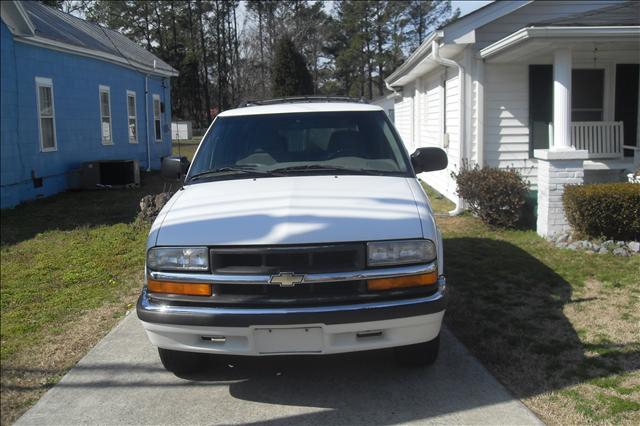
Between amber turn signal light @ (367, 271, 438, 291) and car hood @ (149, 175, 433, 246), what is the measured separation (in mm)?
248

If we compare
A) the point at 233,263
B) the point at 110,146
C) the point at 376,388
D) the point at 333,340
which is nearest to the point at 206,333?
the point at 233,263

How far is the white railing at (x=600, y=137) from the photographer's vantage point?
11008mm

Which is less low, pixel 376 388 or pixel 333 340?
pixel 333 340

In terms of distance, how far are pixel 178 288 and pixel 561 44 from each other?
23.5 ft

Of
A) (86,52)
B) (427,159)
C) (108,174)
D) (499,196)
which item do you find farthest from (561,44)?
(86,52)

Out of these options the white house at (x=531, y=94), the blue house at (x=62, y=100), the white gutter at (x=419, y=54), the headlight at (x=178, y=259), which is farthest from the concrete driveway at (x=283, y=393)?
the blue house at (x=62, y=100)

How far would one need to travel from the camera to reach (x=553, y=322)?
5.41 meters

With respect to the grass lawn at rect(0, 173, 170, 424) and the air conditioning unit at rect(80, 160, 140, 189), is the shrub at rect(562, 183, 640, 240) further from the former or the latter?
the air conditioning unit at rect(80, 160, 140, 189)

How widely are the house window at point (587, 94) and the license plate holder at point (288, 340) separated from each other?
932cm

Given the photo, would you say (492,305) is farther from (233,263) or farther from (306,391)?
(233,263)

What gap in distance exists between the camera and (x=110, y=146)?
18250 mm

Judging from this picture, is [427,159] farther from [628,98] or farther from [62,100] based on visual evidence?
[62,100]

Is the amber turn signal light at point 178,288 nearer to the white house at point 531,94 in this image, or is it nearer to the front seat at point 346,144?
the front seat at point 346,144

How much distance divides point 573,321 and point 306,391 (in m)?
2.61
